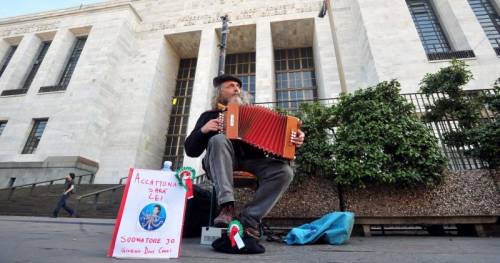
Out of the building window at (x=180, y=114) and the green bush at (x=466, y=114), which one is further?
the building window at (x=180, y=114)

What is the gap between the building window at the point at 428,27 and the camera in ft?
39.7

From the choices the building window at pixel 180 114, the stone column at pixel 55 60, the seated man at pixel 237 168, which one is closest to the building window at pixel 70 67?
the stone column at pixel 55 60

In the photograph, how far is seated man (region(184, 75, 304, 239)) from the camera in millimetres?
2139

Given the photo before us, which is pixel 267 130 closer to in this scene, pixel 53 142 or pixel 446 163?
pixel 446 163

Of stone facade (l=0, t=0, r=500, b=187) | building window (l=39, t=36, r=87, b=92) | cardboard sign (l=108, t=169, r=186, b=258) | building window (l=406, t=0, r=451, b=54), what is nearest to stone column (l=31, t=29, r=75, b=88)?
stone facade (l=0, t=0, r=500, b=187)

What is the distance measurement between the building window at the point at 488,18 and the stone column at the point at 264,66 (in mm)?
10760

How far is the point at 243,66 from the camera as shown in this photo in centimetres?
1795

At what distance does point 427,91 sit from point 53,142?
17036mm

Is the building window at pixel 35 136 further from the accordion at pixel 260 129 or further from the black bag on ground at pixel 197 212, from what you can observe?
the accordion at pixel 260 129

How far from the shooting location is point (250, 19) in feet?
53.2

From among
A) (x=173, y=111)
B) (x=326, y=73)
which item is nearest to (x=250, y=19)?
(x=326, y=73)

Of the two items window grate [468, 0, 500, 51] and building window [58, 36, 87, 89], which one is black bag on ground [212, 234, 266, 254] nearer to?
window grate [468, 0, 500, 51]

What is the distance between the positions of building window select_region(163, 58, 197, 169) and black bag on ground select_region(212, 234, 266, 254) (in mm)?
14202

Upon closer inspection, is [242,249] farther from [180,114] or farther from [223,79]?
[180,114]
